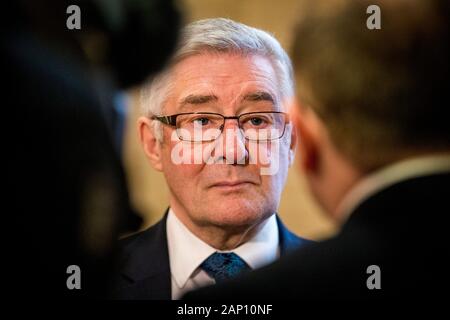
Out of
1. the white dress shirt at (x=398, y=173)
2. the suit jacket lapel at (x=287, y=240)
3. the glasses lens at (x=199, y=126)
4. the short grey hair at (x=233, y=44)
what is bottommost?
the suit jacket lapel at (x=287, y=240)

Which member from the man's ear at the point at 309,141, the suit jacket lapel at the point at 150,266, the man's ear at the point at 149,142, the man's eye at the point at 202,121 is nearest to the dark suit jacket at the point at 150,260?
Answer: the suit jacket lapel at the point at 150,266

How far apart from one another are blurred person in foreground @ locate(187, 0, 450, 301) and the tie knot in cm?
63

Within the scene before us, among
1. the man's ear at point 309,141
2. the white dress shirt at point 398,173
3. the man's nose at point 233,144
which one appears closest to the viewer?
the white dress shirt at point 398,173

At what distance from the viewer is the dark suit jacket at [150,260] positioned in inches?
74.9

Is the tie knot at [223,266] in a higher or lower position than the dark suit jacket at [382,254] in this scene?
lower

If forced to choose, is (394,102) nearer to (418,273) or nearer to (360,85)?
(360,85)

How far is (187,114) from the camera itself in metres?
1.90

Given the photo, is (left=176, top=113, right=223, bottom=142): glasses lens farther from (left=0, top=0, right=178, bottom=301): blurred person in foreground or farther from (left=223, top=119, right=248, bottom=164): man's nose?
(left=0, top=0, right=178, bottom=301): blurred person in foreground

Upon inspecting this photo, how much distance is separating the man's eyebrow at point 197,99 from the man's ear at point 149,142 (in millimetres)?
101

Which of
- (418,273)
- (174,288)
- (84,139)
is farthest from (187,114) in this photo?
(418,273)

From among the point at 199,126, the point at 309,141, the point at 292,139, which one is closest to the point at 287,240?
the point at 292,139

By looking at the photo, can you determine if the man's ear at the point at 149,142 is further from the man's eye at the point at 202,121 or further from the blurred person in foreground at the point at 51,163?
the blurred person in foreground at the point at 51,163
